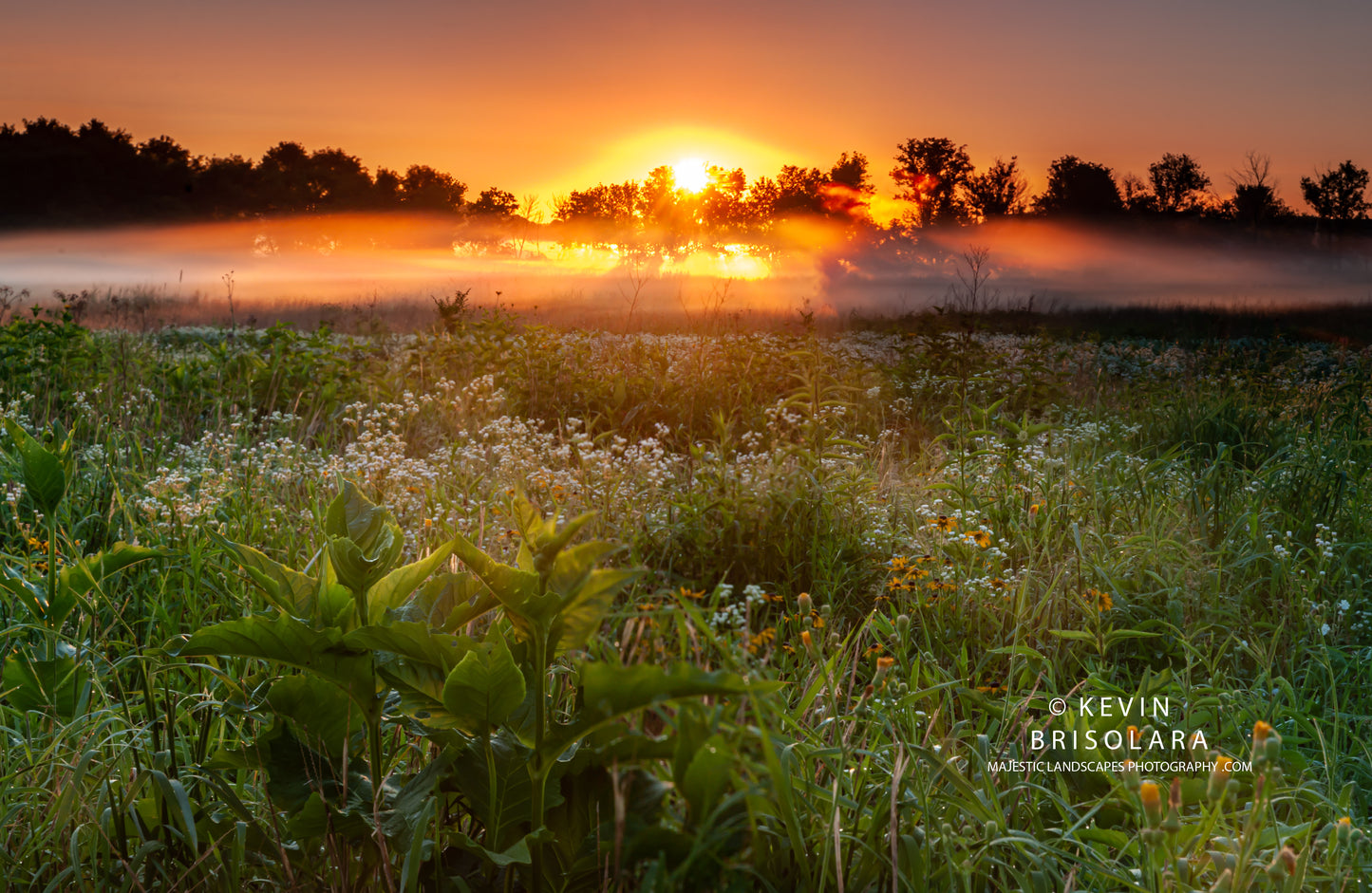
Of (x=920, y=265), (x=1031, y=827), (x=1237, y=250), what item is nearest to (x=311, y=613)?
(x=1031, y=827)

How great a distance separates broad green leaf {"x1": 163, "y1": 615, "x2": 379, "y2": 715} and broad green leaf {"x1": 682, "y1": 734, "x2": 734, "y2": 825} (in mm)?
511

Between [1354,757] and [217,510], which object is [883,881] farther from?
[217,510]

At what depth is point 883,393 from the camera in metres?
8.07

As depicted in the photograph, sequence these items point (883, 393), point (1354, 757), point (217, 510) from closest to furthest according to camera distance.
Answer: point (1354, 757) < point (217, 510) < point (883, 393)

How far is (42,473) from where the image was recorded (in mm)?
1534

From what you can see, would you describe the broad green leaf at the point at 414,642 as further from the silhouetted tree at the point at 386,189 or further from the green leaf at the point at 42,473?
the silhouetted tree at the point at 386,189

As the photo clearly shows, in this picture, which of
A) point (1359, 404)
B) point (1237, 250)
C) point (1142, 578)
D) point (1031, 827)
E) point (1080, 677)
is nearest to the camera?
point (1031, 827)

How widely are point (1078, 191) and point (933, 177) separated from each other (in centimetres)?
739

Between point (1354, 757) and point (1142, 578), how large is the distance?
1077 millimetres

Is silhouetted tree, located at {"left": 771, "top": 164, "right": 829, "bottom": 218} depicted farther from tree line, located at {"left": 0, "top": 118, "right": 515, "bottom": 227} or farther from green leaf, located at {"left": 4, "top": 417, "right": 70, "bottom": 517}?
green leaf, located at {"left": 4, "top": 417, "right": 70, "bottom": 517}

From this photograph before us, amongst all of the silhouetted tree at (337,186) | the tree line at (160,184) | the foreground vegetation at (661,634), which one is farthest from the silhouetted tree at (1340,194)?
the silhouetted tree at (337,186)

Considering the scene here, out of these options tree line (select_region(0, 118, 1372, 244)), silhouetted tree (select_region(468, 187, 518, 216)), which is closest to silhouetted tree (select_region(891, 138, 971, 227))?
tree line (select_region(0, 118, 1372, 244))

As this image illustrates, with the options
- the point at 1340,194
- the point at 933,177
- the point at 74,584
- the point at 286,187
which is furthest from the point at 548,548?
the point at 286,187

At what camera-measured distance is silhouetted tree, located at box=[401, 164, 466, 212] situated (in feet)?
177
